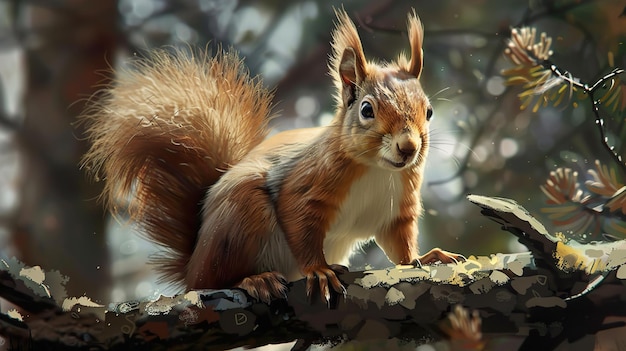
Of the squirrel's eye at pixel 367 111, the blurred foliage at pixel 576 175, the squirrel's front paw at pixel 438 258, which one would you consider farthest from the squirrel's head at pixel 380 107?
the blurred foliage at pixel 576 175

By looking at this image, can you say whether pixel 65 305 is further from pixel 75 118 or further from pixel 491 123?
pixel 491 123

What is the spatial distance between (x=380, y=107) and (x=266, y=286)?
281 mm

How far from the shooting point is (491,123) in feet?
4.76

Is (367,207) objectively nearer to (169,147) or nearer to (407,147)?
(407,147)

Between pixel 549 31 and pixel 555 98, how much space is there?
254 mm

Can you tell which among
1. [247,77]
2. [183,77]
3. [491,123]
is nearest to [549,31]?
[491,123]

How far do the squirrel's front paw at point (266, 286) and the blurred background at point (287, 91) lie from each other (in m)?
0.43

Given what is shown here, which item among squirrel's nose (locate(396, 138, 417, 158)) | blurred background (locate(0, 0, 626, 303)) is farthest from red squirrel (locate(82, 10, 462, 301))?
blurred background (locate(0, 0, 626, 303))

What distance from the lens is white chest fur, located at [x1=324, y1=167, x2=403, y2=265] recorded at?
99 centimetres

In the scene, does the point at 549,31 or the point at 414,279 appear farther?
the point at 549,31

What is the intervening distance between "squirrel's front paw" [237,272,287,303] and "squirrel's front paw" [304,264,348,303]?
0.03 meters

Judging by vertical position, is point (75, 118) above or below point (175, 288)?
above

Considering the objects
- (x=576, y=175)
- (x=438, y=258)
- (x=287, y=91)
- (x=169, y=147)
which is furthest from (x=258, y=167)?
(x=576, y=175)

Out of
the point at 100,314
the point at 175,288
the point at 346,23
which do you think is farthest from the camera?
the point at 175,288
